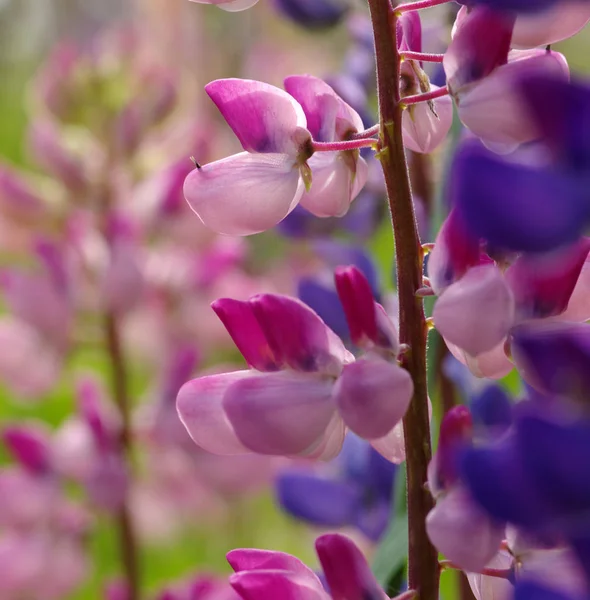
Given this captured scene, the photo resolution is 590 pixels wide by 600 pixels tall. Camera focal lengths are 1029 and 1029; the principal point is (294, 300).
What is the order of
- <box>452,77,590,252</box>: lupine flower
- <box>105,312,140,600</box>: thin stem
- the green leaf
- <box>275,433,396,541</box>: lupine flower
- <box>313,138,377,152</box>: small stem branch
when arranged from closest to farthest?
<box>452,77,590,252</box>: lupine flower < <box>313,138,377,152</box>: small stem branch < the green leaf < <box>275,433,396,541</box>: lupine flower < <box>105,312,140,600</box>: thin stem

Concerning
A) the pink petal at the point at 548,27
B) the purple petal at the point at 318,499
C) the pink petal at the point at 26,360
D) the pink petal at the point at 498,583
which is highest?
the pink petal at the point at 548,27

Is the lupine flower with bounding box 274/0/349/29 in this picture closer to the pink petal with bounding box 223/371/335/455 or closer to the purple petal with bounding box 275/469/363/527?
the purple petal with bounding box 275/469/363/527

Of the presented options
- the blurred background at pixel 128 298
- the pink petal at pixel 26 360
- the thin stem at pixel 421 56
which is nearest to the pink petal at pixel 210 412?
the thin stem at pixel 421 56

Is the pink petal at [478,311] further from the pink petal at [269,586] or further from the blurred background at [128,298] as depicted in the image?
the blurred background at [128,298]

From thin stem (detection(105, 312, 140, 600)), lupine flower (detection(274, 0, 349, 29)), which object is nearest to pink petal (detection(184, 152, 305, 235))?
lupine flower (detection(274, 0, 349, 29))

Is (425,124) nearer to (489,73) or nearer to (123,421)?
(489,73)

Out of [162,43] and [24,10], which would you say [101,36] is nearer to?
[162,43]

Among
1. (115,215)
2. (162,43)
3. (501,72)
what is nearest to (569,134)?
(501,72)
